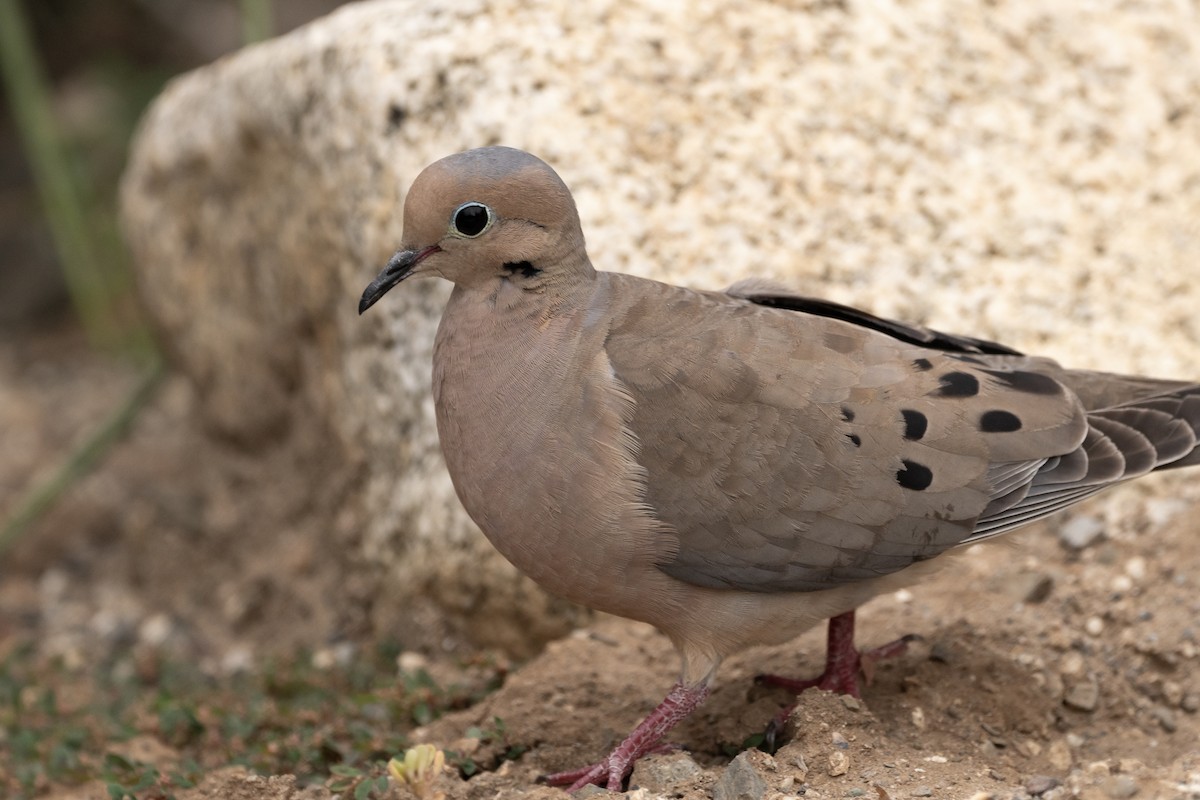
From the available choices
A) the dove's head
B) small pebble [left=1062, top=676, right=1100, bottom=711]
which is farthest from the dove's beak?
small pebble [left=1062, top=676, right=1100, bottom=711]

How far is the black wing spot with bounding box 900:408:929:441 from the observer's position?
11.9ft

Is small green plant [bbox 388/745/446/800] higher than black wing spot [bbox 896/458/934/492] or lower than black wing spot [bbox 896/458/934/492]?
lower

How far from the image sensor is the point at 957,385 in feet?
12.3

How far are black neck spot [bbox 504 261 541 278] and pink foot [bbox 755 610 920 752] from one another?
133 centimetres

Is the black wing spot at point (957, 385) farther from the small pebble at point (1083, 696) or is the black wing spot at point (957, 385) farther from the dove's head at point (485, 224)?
the dove's head at point (485, 224)

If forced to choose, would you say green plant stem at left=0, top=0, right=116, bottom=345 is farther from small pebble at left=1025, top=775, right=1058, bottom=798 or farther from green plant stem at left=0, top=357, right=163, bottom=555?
small pebble at left=1025, top=775, right=1058, bottom=798

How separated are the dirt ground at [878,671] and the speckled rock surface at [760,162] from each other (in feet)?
1.92

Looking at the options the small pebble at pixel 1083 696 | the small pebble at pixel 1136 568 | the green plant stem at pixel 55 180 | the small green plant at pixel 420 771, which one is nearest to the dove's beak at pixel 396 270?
the small green plant at pixel 420 771

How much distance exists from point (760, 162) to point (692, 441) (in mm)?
1923

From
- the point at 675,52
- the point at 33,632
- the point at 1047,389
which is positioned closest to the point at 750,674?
the point at 1047,389

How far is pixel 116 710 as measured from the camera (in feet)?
16.1

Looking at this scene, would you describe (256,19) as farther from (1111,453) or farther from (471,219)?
(1111,453)

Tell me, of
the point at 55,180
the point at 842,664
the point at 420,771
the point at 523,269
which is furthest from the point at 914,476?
the point at 55,180

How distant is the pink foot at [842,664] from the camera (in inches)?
A: 156
